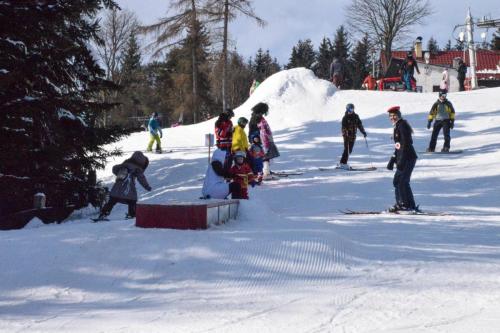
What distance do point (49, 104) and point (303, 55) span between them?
262ft

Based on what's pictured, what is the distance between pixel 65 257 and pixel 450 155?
1323cm

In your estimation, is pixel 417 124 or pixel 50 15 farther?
pixel 417 124

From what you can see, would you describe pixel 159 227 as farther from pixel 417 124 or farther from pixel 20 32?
pixel 417 124

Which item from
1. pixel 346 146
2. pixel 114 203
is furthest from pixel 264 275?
pixel 346 146

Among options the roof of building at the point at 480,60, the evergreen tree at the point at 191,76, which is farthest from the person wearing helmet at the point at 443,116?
the roof of building at the point at 480,60

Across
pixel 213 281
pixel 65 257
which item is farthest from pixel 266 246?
pixel 65 257

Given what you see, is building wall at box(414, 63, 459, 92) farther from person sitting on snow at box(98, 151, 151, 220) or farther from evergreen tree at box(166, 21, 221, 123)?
person sitting on snow at box(98, 151, 151, 220)

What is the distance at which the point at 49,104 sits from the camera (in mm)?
11969

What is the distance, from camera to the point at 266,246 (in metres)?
6.73

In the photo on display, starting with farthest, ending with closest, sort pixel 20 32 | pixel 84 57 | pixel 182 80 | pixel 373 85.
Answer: pixel 182 80
pixel 373 85
pixel 84 57
pixel 20 32

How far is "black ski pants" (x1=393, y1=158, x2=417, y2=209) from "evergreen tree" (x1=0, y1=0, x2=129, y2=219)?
6475mm

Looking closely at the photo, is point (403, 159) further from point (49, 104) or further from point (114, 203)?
point (49, 104)

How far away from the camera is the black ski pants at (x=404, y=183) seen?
1006cm

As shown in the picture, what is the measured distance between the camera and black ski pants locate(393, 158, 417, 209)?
10062 mm
